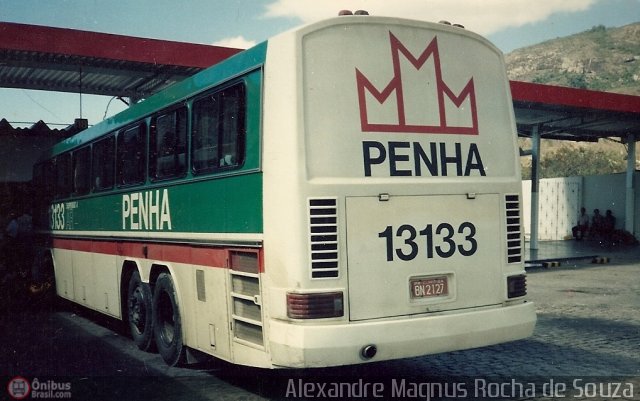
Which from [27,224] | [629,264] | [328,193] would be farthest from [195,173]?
[629,264]

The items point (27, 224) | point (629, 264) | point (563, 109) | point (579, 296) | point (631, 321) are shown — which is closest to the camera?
point (631, 321)

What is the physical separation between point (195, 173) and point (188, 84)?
3.32 ft

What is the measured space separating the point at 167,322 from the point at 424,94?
12.9 feet

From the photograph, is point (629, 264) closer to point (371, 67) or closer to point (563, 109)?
point (563, 109)

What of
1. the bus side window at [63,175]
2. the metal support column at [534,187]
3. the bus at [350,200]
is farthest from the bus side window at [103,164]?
the metal support column at [534,187]

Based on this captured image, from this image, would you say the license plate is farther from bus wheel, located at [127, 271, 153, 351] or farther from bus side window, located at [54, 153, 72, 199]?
bus side window, located at [54, 153, 72, 199]

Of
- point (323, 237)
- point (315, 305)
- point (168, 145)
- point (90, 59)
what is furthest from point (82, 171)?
point (315, 305)

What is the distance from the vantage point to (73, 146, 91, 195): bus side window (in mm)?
10617

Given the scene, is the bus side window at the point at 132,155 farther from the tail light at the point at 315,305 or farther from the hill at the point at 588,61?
the hill at the point at 588,61

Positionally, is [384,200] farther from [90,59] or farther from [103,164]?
[90,59]

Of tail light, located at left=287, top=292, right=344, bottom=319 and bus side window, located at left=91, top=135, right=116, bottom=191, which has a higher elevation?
bus side window, located at left=91, top=135, right=116, bottom=191

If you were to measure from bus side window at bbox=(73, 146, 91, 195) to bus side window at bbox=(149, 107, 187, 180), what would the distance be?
298 cm

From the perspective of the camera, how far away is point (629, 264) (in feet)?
63.8

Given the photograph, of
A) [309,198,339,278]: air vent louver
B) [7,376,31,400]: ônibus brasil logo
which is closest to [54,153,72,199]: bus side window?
[7,376,31,400]: ônibus brasil logo
